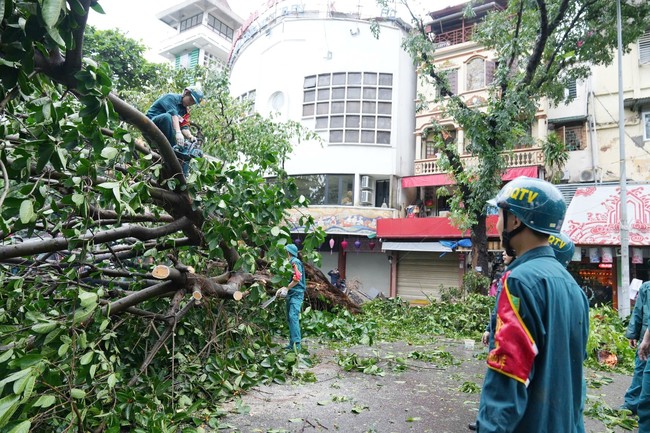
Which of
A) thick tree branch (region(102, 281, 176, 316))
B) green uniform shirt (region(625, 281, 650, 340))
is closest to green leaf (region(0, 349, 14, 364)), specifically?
thick tree branch (region(102, 281, 176, 316))

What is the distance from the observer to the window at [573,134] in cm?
1606

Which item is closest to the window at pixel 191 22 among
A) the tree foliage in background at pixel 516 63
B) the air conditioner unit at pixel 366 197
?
the air conditioner unit at pixel 366 197

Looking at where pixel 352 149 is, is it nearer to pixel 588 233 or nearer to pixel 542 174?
pixel 542 174

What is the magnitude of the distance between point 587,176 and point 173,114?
51.4ft

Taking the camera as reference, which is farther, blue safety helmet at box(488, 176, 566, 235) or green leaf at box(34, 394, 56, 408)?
green leaf at box(34, 394, 56, 408)

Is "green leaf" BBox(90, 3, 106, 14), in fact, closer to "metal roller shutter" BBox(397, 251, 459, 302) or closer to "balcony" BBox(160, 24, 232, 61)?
"metal roller shutter" BBox(397, 251, 459, 302)

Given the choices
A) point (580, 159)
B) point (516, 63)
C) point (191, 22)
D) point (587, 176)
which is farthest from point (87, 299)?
point (191, 22)

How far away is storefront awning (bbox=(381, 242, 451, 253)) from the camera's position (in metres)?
16.5

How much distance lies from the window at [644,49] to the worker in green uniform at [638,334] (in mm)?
14188

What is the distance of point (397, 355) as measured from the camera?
6621mm

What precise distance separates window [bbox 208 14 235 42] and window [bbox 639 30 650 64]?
26.7 meters

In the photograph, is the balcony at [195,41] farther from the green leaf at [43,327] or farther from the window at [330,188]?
the green leaf at [43,327]

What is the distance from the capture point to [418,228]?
682 inches

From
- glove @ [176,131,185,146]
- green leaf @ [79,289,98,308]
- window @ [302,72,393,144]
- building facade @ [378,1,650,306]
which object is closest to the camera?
green leaf @ [79,289,98,308]
